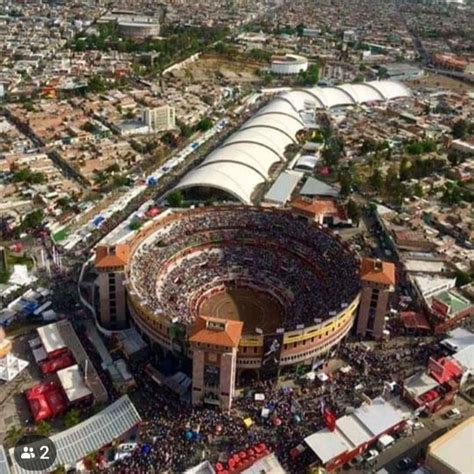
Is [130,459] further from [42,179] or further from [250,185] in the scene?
[42,179]

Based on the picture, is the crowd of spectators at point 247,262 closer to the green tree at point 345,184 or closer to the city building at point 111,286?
Answer: the city building at point 111,286

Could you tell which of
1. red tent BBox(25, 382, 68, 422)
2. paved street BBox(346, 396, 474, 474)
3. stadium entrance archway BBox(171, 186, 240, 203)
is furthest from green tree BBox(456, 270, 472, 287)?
red tent BBox(25, 382, 68, 422)

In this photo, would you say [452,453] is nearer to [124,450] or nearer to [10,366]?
[124,450]

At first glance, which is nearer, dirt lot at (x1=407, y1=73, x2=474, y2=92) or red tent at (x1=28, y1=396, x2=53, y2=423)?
red tent at (x1=28, y1=396, x2=53, y2=423)

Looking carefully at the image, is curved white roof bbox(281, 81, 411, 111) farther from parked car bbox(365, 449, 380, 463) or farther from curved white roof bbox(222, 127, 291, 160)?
parked car bbox(365, 449, 380, 463)

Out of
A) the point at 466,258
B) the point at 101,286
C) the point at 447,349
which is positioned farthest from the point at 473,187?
the point at 101,286

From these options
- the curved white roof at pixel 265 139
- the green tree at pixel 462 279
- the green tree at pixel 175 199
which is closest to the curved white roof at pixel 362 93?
the curved white roof at pixel 265 139
